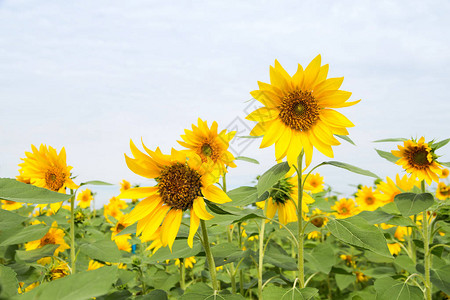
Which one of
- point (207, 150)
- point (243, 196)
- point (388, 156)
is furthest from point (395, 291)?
point (207, 150)

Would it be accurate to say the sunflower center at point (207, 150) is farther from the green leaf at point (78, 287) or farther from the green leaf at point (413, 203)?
the green leaf at point (78, 287)

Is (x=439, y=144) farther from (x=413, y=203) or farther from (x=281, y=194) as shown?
(x=281, y=194)

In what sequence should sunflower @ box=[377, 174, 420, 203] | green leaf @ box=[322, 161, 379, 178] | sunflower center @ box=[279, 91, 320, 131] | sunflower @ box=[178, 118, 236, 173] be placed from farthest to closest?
sunflower @ box=[377, 174, 420, 203] → sunflower @ box=[178, 118, 236, 173] → sunflower center @ box=[279, 91, 320, 131] → green leaf @ box=[322, 161, 379, 178]

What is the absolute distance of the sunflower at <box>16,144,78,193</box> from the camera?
2109 mm

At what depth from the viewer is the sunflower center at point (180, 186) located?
1.26 m

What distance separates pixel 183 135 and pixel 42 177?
0.92 metres

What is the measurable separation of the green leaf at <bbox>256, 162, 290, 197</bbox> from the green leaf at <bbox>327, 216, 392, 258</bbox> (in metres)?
0.31

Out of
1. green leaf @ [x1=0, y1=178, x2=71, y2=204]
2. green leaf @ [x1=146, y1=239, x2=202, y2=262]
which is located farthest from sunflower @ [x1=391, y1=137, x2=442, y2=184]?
green leaf @ [x1=0, y1=178, x2=71, y2=204]

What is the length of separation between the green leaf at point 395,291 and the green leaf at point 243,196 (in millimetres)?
868

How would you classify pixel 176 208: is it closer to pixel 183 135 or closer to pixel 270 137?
pixel 270 137

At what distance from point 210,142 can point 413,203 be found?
1.18m

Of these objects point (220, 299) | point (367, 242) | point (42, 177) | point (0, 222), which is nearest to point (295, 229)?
point (367, 242)

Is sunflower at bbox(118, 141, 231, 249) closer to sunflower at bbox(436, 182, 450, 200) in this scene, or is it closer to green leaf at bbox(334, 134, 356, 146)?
green leaf at bbox(334, 134, 356, 146)

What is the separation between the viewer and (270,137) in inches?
58.2
